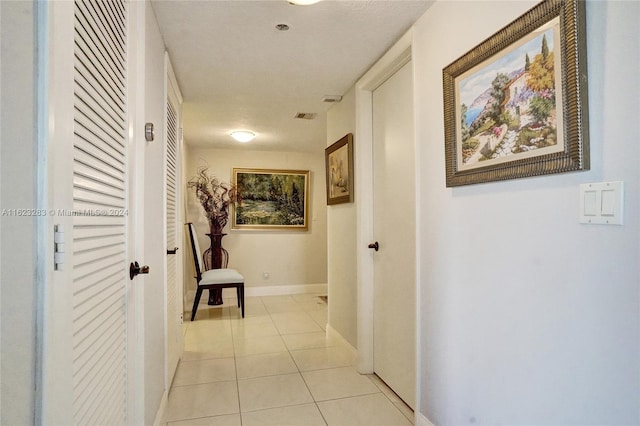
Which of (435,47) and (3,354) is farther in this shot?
(435,47)

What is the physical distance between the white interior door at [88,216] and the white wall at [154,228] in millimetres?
263

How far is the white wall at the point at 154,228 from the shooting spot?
1619mm

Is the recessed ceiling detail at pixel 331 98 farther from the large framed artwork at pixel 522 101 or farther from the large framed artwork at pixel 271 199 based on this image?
the large framed artwork at pixel 271 199

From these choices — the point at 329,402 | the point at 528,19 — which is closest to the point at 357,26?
the point at 528,19

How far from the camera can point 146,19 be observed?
1.56 metres

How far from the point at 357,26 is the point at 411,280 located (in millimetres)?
1444

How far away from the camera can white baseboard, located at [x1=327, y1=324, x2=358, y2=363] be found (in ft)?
9.01

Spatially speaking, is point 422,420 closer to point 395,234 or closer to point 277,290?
point 395,234

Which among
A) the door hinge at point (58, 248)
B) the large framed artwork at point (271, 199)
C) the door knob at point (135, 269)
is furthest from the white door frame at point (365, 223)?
the large framed artwork at point (271, 199)

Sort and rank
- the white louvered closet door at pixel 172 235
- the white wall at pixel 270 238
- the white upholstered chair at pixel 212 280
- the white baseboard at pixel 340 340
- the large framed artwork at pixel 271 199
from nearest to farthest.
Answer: the white louvered closet door at pixel 172 235, the white baseboard at pixel 340 340, the white upholstered chair at pixel 212 280, the white wall at pixel 270 238, the large framed artwork at pixel 271 199

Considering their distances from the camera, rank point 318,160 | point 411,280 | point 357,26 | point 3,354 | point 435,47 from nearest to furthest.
Result: point 3,354
point 435,47
point 357,26
point 411,280
point 318,160

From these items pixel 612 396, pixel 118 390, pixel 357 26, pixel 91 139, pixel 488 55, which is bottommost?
pixel 118 390

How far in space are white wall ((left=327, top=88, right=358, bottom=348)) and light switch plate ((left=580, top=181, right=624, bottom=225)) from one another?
5.67 ft

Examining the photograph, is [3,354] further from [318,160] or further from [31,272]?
[318,160]
